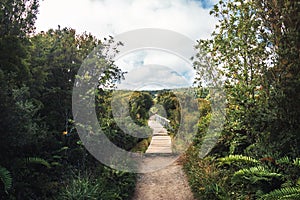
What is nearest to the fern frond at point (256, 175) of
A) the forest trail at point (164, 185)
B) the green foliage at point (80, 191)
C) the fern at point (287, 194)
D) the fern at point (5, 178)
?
the fern at point (287, 194)

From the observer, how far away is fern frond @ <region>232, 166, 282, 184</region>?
12.6 ft

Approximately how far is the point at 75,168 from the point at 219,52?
4098 mm

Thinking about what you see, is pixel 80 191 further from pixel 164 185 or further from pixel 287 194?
pixel 287 194

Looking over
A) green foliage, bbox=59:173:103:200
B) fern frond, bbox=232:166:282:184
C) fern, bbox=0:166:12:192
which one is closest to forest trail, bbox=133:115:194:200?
green foliage, bbox=59:173:103:200

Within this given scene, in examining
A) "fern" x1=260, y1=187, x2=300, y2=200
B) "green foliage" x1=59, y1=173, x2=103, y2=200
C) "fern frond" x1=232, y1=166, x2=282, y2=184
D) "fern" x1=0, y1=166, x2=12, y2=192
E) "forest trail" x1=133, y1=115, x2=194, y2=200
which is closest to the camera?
"fern" x1=260, y1=187, x2=300, y2=200

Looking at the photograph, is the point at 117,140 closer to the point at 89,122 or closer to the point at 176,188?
the point at 89,122

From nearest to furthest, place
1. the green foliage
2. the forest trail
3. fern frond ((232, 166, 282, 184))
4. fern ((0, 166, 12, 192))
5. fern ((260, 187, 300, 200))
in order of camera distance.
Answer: fern ((260, 187, 300, 200)), fern ((0, 166, 12, 192)), fern frond ((232, 166, 282, 184)), the green foliage, the forest trail

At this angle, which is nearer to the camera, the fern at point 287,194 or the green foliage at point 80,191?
the fern at point 287,194

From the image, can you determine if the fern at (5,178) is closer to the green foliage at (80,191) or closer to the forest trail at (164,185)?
the green foliage at (80,191)

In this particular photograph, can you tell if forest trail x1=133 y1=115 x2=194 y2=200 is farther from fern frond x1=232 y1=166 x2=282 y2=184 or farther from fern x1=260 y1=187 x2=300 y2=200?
fern x1=260 y1=187 x2=300 y2=200

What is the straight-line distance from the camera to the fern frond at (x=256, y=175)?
3.85 meters

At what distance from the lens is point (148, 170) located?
741cm

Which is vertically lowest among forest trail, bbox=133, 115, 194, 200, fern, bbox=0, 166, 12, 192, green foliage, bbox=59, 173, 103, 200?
forest trail, bbox=133, 115, 194, 200

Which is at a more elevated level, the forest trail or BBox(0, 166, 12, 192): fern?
BBox(0, 166, 12, 192): fern
